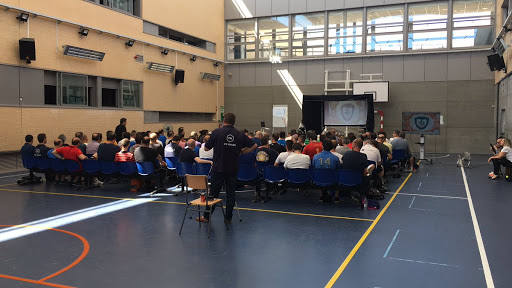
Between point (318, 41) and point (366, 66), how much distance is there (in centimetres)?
293

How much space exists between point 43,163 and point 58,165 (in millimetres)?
544

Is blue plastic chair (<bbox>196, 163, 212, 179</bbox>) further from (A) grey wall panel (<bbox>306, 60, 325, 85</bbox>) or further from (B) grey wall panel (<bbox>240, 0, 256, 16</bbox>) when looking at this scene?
(B) grey wall panel (<bbox>240, 0, 256, 16</bbox>)

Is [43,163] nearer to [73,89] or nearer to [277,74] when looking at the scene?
[73,89]

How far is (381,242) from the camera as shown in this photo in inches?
212

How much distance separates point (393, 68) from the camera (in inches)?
779

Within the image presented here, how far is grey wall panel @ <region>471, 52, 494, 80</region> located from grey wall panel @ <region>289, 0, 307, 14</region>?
856cm

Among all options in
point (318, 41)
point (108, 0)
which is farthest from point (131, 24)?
point (318, 41)

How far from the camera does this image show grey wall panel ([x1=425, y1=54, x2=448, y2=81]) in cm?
1894

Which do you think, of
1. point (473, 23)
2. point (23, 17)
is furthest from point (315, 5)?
point (23, 17)

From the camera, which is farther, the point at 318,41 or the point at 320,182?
the point at 318,41

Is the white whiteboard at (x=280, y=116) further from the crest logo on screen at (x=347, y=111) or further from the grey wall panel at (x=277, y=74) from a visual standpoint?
the crest logo on screen at (x=347, y=111)

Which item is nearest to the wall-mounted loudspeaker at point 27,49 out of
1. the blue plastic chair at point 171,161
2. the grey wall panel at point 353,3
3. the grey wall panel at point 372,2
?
Answer: the blue plastic chair at point 171,161

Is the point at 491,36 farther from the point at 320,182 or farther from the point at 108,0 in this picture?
the point at 108,0

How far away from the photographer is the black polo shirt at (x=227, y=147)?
5.96m
